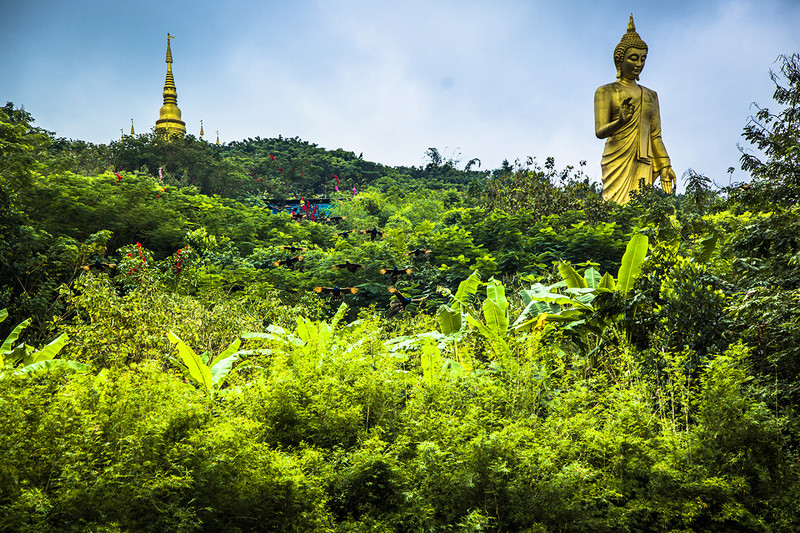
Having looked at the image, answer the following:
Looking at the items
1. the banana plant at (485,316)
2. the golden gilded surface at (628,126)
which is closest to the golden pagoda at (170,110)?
the golden gilded surface at (628,126)

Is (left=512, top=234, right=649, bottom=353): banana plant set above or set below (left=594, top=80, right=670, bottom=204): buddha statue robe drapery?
below

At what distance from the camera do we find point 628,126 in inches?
583

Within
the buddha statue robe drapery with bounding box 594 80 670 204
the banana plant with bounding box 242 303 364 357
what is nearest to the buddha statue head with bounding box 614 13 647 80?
the buddha statue robe drapery with bounding box 594 80 670 204

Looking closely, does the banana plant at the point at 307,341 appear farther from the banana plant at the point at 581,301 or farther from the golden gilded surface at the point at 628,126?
the golden gilded surface at the point at 628,126

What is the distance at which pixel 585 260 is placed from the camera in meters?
11.0

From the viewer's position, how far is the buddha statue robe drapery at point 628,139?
47.8 feet

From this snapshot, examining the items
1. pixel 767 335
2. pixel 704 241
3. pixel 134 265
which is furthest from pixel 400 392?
pixel 134 265

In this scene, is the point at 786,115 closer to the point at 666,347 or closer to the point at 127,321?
the point at 666,347

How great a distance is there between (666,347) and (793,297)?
1242mm

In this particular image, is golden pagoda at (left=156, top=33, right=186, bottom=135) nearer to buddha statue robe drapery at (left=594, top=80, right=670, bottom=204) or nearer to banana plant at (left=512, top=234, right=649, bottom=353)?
buddha statue robe drapery at (left=594, top=80, right=670, bottom=204)

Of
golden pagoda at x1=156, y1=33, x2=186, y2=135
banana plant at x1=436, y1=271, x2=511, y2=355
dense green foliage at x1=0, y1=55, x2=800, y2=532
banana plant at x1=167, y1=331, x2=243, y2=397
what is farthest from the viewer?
golden pagoda at x1=156, y1=33, x2=186, y2=135

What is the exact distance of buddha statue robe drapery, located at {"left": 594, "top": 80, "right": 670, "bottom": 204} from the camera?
14.6 m

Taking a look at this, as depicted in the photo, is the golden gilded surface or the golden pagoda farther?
the golden pagoda

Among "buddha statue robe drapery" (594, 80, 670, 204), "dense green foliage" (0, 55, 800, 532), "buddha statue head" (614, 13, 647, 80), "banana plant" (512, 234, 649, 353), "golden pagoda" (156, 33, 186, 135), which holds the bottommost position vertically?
"dense green foliage" (0, 55, 800, 532)
